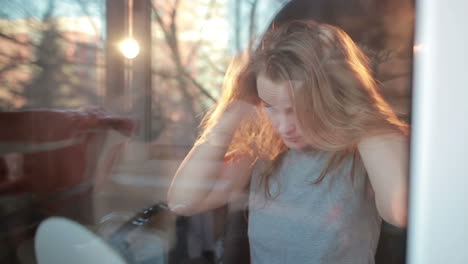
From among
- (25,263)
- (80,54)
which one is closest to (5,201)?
(25,263)

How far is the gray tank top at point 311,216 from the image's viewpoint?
1.06m

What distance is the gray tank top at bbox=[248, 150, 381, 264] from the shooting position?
3.49ft

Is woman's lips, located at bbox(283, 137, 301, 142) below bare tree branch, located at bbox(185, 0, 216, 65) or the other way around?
below

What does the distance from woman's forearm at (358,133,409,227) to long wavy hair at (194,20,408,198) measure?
2 cm

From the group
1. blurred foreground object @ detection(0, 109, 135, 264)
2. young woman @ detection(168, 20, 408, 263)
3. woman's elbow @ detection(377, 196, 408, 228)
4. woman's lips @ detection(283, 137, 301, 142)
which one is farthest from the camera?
blurred foreground object @ detection(0, 109, 135, 264)

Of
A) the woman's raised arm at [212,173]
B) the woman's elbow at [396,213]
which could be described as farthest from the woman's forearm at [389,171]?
the woman's raised arm at [212,173]

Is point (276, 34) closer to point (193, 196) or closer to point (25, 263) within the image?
point (193, 196)

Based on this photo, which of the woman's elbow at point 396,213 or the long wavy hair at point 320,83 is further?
the long wavy hair at point 320,83

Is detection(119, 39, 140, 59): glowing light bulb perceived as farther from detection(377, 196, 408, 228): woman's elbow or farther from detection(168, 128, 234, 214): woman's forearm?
detection(377, 196, 408, 228): woman's elbow

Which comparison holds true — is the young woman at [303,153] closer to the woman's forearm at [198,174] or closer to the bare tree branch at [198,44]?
the woman's forearm at [198,174]

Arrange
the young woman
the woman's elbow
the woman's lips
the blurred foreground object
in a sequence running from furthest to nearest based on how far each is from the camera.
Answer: the blurred foreground object
the woman's lips
the young woman
the woman's elbow

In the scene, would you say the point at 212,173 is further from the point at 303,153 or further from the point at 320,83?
the point at 320,83

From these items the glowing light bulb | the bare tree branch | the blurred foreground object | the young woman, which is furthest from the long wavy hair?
the blurred foreground object

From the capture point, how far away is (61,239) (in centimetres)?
130
